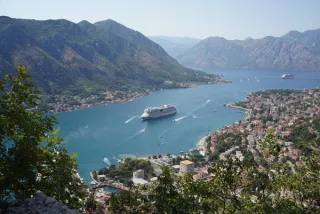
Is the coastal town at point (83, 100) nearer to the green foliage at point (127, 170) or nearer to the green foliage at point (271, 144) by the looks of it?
the green foliage at point (127, 170)

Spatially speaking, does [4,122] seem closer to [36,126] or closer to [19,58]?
[36,126]

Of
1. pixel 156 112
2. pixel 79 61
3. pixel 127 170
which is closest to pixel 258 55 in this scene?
pixel 79 61

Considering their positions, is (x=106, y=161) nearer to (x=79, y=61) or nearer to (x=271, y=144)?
(x=271, y=144)

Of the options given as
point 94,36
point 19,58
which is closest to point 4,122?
point 19,58

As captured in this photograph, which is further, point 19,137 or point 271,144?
point 271,144

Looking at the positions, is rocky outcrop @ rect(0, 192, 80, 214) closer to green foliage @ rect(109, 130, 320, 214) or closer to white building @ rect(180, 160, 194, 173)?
green foliage @ rect(109, 130, 320, 214)
